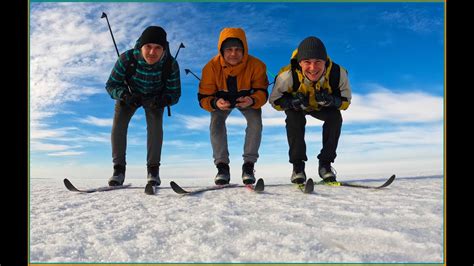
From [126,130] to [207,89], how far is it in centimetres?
121

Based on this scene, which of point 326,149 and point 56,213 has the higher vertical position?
point 326,149

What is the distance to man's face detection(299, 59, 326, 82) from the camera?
4.39 meters

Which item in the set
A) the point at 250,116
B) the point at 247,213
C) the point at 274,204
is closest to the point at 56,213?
the point at 247,213

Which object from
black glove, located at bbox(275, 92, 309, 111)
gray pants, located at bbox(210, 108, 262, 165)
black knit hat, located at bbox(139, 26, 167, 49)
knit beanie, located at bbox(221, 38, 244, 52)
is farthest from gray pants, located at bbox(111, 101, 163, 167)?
black glove, located at bbox(275, 92, 309, 111)

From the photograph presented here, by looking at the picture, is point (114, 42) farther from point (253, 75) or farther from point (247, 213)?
point (247, 213)

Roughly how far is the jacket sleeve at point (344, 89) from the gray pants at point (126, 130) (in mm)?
2329

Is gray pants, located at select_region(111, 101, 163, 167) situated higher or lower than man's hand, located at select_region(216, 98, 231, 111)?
lower

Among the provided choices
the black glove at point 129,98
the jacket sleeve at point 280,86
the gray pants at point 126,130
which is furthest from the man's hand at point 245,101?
the black glove at point 129,98

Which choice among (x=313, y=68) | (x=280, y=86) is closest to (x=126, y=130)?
(x=280, y=86)

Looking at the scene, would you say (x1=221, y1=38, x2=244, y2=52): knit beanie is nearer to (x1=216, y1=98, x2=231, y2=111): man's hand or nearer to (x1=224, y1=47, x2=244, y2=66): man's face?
(x1=224, y1=47, x2=244, y2=66): man's face

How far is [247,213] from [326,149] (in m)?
2.23

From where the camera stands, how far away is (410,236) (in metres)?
2.13

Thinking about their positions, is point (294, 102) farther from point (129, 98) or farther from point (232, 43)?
point (129, 98)

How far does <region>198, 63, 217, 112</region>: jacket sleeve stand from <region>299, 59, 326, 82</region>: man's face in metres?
1.15
